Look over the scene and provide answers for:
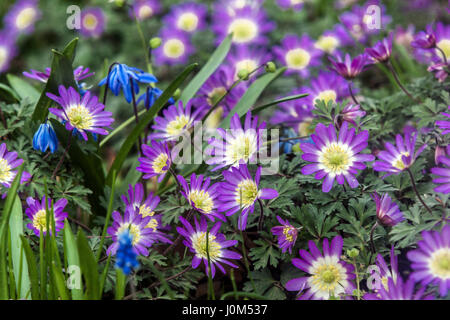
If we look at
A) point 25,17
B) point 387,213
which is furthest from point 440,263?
point 25,17

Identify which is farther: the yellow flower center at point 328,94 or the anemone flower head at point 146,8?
the anemone flower head at point 146,8

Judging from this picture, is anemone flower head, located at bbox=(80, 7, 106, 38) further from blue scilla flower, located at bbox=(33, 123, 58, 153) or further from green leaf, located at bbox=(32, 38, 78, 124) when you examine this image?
blue scilla flower, located at bbox=(33, 123, 58, 153)

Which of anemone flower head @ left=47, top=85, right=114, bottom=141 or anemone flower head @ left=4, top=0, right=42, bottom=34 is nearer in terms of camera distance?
anemone flower head @ left=47, top=85, right=114, bottom=141

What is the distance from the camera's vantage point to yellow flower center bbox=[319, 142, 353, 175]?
1248 mm

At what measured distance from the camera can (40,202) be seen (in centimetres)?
135

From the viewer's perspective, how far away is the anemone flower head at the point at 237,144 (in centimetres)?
133

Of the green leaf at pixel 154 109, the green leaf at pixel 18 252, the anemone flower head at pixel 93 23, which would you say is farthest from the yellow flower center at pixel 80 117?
the anemone flower head at pixel 93 23

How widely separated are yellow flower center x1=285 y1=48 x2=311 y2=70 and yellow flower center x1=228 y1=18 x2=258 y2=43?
0.79 ft

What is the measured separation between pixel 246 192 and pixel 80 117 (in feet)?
1.53

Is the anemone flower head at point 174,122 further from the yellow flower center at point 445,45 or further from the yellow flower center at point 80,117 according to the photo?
the yellow flower center at point 445,45

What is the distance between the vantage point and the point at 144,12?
2.75 meters

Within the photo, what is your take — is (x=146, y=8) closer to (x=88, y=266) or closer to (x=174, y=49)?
(x=174, y=49)

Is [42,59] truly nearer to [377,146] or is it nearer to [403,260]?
[377,146]

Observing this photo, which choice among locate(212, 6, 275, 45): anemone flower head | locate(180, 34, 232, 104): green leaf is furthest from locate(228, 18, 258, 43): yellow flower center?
locate(180, 34, 232, 104): green leaf
